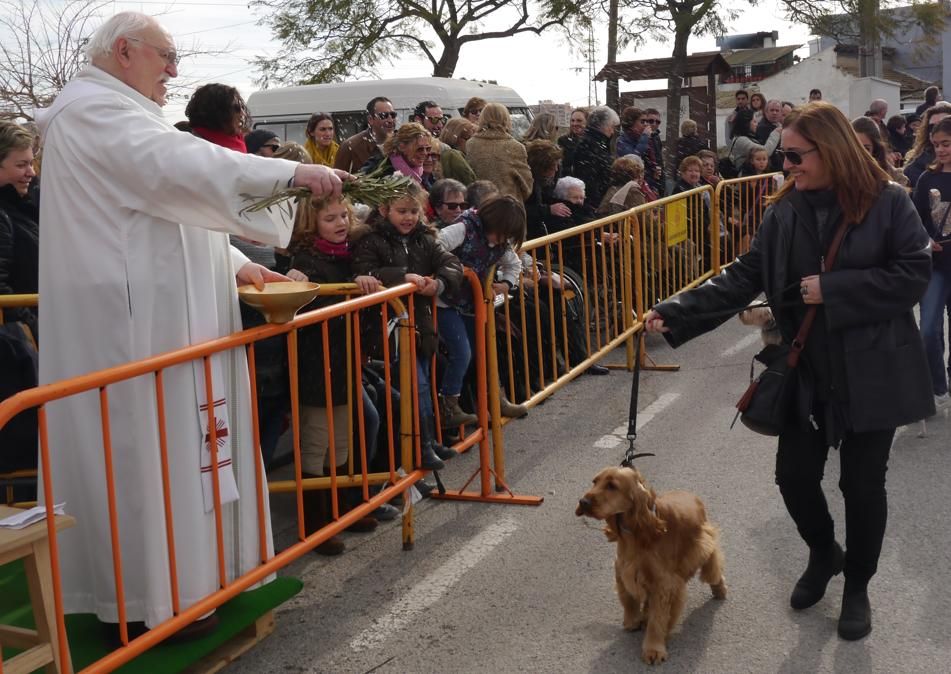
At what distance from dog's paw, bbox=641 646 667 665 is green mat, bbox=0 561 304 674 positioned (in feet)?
4.34

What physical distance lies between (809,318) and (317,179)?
180 centimetres

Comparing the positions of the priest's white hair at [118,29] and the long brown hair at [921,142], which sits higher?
the priest's white hair at [118,29]

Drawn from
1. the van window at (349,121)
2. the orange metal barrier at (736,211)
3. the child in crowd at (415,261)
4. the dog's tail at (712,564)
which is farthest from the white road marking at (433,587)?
the van window at (349,121)

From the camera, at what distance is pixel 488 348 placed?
228 inches

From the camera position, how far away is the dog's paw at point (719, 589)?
14.2 ft

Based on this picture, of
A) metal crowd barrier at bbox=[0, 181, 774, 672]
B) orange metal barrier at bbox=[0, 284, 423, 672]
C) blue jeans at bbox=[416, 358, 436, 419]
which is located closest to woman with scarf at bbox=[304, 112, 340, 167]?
metal crowd barrier at bbox=[0, 181, 774, 672]

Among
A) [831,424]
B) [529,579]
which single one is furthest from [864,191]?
[529,579]

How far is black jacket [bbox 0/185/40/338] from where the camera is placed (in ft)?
17.5

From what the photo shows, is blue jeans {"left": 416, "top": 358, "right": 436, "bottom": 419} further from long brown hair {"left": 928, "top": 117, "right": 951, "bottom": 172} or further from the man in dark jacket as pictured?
the man in dark jacket

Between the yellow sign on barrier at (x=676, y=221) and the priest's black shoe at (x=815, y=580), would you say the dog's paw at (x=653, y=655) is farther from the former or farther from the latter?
the yellow sign on barrier at (x=676, y=221)

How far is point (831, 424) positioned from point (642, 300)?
474 centimetres

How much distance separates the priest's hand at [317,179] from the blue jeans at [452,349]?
7.86ft

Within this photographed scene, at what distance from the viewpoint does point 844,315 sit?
12.4ft

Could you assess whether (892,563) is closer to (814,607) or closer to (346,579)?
(814,607)
